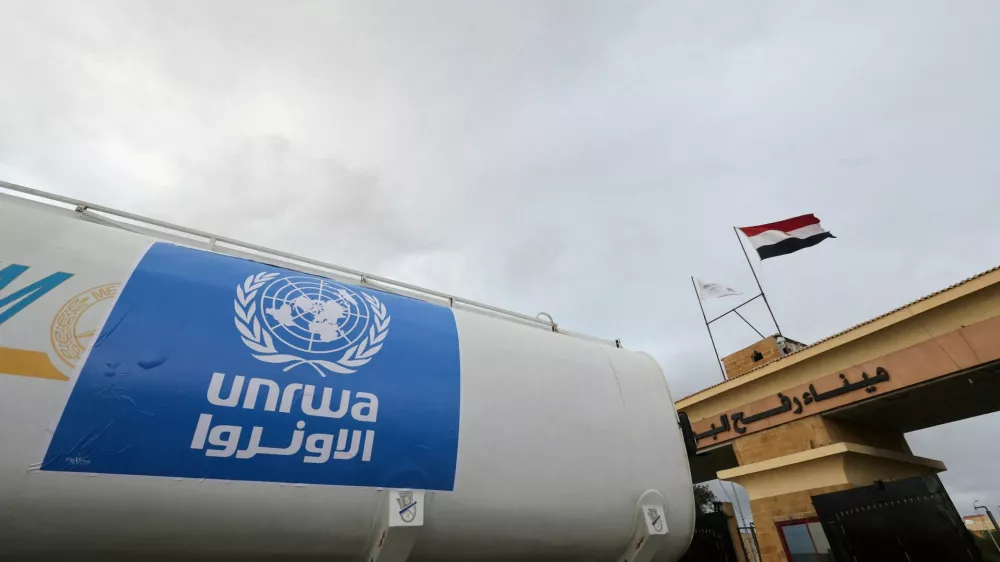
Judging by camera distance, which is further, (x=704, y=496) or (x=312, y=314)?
(x=704, y=496)

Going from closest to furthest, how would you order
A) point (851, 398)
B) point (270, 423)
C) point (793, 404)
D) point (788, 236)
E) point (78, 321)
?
1. point (78, 321)
2. point (270, 423)
3. point (851, 398)
4. point (793, 404)
5. point (788, 236)

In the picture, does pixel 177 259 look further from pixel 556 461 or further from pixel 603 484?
pixel 603 484

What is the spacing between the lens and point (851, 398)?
923cm

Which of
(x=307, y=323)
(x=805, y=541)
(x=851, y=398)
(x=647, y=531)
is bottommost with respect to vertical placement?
(x=805, y=541)

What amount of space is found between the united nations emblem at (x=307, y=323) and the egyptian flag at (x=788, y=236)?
13820 mm

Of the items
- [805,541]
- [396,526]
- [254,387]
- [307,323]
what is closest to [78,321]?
[254,387]

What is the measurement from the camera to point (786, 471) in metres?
10.0

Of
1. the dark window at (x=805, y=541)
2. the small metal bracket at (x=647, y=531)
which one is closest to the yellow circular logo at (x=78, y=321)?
the small metal bracket at (x=647, y=531)

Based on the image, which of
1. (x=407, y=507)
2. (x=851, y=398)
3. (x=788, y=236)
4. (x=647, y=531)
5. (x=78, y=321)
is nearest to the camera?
(x=78, y=321)

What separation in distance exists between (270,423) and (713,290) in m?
15.0

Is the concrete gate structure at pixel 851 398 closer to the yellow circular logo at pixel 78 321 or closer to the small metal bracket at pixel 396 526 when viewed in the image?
the small metal bracket at pixel 396 526

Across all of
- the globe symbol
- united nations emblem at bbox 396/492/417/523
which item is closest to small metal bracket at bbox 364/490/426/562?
united nations emblem at bbox 396/492/417/523

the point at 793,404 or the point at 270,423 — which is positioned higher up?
the point at 793,404

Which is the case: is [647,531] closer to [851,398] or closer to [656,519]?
[656,519]
